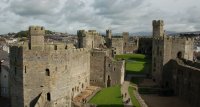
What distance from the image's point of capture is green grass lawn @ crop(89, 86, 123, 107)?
3406 centimetres

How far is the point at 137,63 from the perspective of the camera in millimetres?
64750

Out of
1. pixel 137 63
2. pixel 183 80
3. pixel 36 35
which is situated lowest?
pixel 183 80

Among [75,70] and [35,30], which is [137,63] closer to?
[75,70]

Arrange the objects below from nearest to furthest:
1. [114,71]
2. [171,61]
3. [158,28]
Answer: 1. [114,71]
2. [171,61]
3. [158,28]

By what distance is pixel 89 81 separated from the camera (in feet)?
153

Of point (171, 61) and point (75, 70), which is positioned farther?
point (171, 61)

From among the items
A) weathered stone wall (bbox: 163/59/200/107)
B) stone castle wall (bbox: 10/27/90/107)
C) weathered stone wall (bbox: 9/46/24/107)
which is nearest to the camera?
stone castle wall (bbox: 10/27/90/107)

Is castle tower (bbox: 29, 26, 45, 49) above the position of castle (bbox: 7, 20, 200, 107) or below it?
above

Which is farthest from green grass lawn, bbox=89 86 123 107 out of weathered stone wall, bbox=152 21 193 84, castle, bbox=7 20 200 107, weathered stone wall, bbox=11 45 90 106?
weathered stone wall, bbox=152 21 193 84

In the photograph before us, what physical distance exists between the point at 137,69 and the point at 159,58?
279 inches

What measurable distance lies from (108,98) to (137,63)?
2899cm

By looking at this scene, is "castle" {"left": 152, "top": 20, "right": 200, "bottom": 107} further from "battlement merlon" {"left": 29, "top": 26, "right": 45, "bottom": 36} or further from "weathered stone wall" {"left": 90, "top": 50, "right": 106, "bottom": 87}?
"battlement merlon" {"left": 29, "top": 26, "right": 45, "bottom": 36}

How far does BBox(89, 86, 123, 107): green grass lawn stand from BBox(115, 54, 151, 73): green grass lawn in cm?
1631

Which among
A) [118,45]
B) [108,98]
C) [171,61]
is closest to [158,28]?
[171,61]
